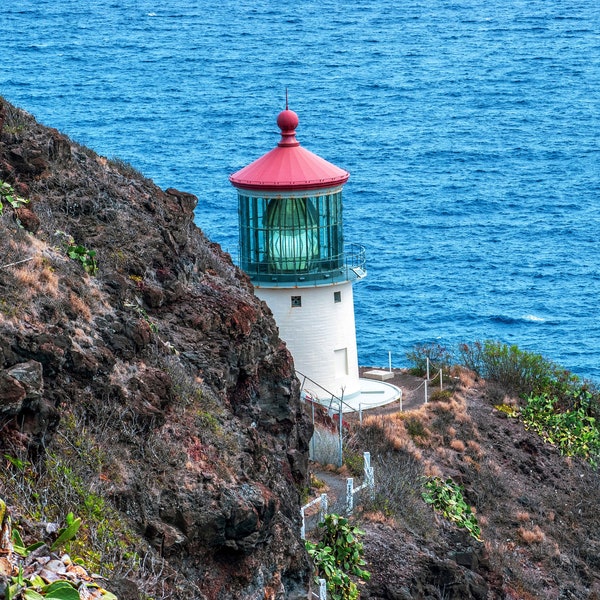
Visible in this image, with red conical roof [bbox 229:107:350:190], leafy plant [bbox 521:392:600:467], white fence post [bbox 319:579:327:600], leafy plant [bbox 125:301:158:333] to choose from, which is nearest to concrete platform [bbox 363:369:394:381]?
leafy plant [bbox 521:392:600:467]

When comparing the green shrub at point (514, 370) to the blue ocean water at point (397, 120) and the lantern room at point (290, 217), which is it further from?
the blue ocean water at point (397, 120)

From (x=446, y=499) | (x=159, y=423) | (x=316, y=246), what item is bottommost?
(x=446, y=499)

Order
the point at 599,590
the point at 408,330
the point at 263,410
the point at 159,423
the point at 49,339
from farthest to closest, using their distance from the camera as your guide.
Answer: the point at 408,330, the point at 599,590, the point at 263,410, the point at 159,423, the point at 49,339

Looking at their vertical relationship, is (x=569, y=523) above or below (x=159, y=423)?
below

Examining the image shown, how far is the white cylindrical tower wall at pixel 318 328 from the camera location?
1125 inches

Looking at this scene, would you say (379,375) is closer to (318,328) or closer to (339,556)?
(318,328)

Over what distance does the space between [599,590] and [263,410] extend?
1053 centimetres

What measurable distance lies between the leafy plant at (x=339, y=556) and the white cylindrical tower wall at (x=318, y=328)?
9.18 meters

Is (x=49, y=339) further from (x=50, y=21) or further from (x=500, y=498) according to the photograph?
(x=50, y=21)

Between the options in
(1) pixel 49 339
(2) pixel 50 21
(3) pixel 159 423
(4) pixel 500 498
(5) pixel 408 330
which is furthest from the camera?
(2) pixel 50 21

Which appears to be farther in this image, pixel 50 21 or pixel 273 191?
pixel 50 21

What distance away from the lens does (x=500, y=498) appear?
2748 cm

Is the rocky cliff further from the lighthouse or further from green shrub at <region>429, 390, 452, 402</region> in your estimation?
green shrub at <region>429, 390, 452, 402</region>

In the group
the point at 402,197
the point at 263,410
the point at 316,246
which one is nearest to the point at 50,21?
the point at 402,197
